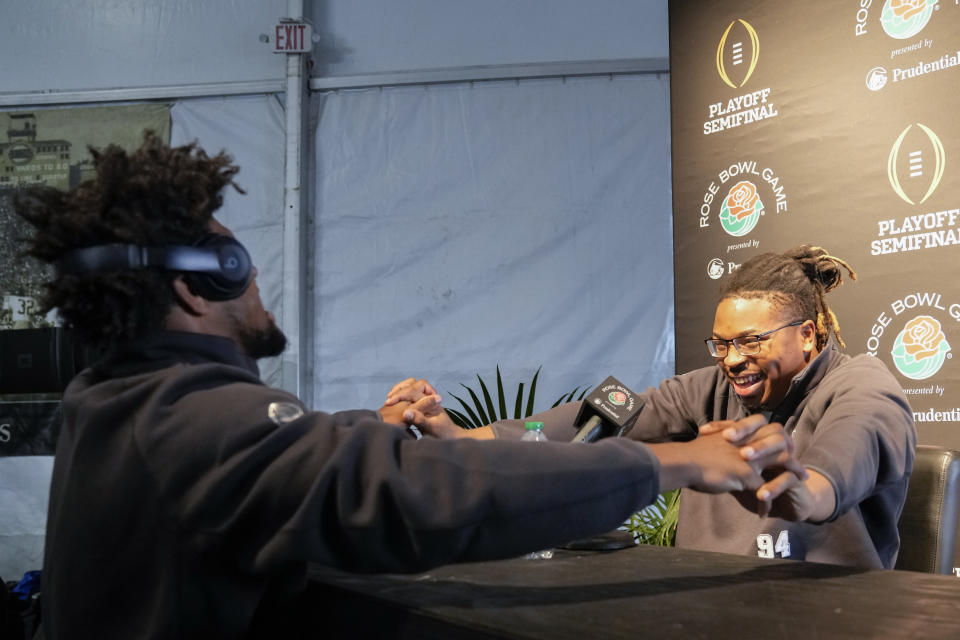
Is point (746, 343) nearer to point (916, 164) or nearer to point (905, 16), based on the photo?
point (916, 164)

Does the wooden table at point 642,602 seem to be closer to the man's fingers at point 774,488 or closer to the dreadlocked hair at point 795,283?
the man's fingers at point 774,488

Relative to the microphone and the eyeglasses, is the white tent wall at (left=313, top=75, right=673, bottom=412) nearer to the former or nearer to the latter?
the eyeglasses

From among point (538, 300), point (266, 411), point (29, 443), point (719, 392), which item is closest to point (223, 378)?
point (266, 411)

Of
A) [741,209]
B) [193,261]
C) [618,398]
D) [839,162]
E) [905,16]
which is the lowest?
[618,398]

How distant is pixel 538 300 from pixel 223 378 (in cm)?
366

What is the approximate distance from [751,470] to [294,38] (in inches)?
170

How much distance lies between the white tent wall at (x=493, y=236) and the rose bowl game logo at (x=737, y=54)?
140 cm

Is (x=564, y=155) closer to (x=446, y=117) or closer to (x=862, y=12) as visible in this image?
(x=446, y=117)

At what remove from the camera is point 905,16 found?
8.79ft

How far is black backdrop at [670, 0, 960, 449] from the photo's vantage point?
2.56 meters

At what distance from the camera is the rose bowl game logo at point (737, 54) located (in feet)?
10.2

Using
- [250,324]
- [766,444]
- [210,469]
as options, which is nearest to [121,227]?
[250,324]

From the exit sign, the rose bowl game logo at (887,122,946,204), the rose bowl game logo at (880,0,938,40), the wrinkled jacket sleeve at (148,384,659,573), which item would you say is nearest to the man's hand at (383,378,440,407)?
the wrinkled jacket sleeve at (148,384,659,573)

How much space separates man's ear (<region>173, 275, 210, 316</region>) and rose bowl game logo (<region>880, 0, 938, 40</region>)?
2.45m
